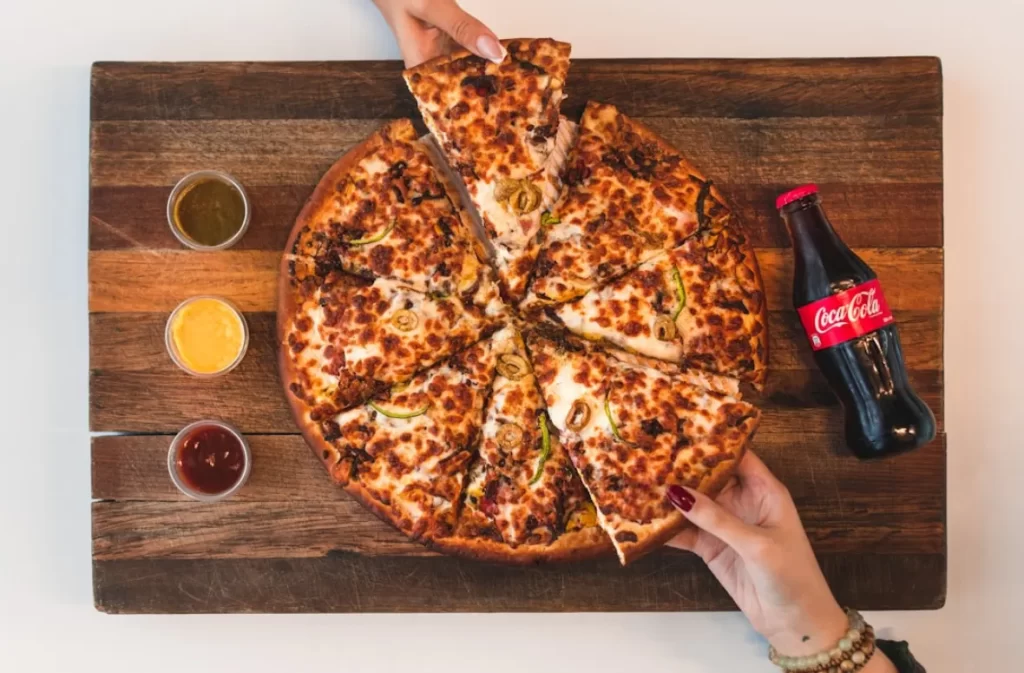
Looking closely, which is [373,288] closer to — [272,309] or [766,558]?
[272,309]

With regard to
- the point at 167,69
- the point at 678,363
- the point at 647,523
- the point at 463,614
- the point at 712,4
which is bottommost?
the point at 463,614

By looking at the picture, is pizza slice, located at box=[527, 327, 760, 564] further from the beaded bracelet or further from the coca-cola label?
the beaded bracelet

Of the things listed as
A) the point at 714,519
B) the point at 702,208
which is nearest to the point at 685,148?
the point at 702,208

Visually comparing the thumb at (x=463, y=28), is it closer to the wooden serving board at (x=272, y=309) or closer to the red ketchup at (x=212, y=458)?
the wooden serving board at (x=272, y=309)

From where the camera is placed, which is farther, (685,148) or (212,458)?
(685,148)

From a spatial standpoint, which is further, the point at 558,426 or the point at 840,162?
the point at 840,162
